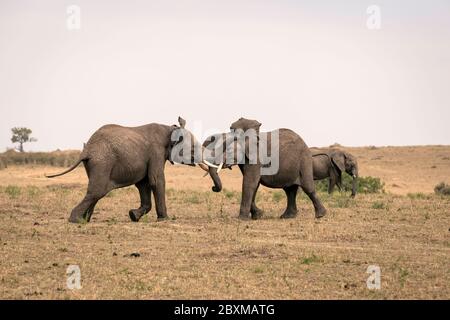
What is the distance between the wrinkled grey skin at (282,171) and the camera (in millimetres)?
18781

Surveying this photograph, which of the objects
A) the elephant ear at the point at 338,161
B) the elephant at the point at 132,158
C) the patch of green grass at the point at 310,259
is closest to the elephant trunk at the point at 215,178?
the elephant at the point at 132,158

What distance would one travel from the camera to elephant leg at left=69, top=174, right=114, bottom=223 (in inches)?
683

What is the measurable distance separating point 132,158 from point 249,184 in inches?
102

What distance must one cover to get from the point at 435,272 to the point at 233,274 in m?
2.79

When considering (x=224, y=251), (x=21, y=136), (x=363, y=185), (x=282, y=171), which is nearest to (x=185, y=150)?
(x=282, y=171)

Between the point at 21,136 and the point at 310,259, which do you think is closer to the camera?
the point at 310,259

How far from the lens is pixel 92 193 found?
17.4 metres

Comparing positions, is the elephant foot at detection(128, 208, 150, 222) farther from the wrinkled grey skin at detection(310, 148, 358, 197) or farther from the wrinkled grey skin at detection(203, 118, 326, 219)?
the wrinkled grey skin at detection(310, 148, 358, 197)

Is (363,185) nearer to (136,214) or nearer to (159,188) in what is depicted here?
(159,188)

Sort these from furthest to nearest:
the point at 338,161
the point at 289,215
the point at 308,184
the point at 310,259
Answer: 1. the point at 338,161
2. the point at 289,215
3. the point at 308,184
4. the point at 310,259

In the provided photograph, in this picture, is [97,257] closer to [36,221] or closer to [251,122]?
[36,221]

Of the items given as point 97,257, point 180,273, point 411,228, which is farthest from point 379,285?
point 411,228

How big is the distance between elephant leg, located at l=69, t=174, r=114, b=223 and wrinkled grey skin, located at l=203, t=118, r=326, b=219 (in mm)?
2596

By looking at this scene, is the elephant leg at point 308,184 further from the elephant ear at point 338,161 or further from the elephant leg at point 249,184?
the elephant ear at point 338,161
